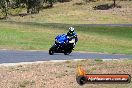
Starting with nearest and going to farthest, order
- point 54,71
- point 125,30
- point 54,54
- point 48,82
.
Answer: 1. point 48,82
2. point 54,71
3. point 54,54
4. point 125,30

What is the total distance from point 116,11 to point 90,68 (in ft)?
255

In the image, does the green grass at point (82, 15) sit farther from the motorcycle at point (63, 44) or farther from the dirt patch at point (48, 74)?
the dirt patch at point (48, 74)

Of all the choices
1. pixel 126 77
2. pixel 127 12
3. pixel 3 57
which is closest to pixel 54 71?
pixel 3 57

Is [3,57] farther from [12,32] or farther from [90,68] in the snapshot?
[12,32]

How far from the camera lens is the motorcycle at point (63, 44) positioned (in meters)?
22.4

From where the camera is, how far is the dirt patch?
13.4m

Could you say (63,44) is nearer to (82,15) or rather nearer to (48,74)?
(48,74)

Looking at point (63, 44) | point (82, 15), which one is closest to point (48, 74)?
point (63, 44)

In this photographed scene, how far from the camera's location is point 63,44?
2247 cm

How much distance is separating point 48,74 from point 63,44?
7.31m

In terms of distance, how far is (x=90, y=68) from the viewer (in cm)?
1689

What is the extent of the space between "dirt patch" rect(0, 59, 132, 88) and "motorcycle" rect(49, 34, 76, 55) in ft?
12.1

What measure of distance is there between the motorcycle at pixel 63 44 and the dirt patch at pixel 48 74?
369 centimetres

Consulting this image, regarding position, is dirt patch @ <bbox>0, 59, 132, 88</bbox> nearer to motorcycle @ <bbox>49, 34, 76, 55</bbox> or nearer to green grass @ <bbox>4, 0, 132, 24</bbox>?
motorcycle @ <bbox>49, 34, 76, 55</bbox>
